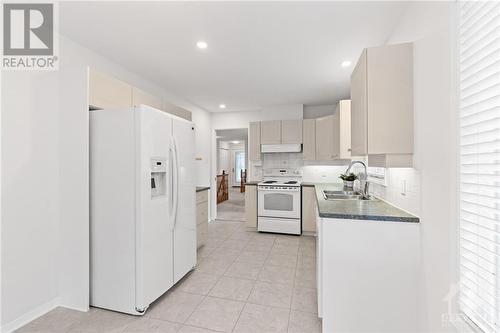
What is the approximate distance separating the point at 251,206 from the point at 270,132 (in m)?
1.54

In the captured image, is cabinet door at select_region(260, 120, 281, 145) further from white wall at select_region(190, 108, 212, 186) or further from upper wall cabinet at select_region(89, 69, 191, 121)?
upper wall cabinet at select_region(89, 69, 191, 121)

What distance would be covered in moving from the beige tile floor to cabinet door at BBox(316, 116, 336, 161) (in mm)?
1831

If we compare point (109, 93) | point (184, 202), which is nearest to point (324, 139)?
point (184, 202)

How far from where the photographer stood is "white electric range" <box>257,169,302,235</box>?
4.00 metres

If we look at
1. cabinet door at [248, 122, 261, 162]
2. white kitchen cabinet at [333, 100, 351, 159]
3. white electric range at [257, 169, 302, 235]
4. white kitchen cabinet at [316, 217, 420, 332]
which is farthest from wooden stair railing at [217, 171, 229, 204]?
white kitchen cabinet at [316, 217, 420, 332]

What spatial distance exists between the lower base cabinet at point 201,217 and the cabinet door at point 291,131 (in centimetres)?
196

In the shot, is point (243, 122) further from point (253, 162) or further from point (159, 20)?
point (159, 20)

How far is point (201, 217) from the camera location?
11.2 feet

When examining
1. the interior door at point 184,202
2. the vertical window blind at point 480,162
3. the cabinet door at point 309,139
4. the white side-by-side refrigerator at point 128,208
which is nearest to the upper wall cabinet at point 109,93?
the white side-by-side refrigerator at point 128,208

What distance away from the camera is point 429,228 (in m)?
1.39

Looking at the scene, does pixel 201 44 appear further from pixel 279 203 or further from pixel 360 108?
pixel 279 203

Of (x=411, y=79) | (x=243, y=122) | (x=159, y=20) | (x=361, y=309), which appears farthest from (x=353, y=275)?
(x=243, y=122)

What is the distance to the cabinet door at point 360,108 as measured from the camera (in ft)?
5.42

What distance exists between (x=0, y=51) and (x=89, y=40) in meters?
0.70
